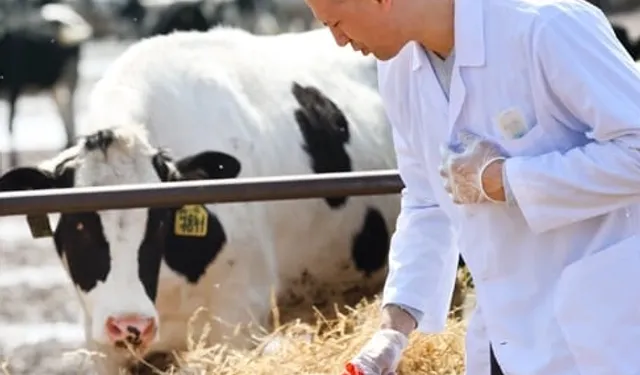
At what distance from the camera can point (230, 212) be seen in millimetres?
5703

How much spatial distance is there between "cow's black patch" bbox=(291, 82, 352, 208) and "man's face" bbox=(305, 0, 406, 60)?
380 cm

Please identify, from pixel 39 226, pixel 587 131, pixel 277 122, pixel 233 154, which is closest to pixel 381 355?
pixel 587 131

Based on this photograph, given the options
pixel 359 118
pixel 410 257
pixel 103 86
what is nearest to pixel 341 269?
pixel 359 118

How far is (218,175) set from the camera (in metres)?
5.37

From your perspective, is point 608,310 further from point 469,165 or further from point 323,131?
point 323,131

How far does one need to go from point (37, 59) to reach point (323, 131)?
658 cm

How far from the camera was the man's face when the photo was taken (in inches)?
89.3

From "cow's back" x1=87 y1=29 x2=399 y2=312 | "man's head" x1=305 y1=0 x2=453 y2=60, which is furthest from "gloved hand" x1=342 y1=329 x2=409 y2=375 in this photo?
"cow's back" x1=87 y1=29 x2=399 y2=312

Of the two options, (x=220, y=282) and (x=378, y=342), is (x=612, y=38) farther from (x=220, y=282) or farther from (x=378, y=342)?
(x=220, y=282)

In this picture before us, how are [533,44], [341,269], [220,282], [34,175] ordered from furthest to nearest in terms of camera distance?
[341,269] < [220,282] < [34,175] < [533,44]

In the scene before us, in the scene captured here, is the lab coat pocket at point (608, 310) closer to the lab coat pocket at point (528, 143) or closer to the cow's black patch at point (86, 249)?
the lab coat pocket at point (528, 143)

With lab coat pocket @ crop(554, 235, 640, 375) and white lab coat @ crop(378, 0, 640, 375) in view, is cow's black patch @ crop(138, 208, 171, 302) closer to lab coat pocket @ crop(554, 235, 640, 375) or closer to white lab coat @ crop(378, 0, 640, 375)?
white lab coat @ crop(378, 0, 640, 375)

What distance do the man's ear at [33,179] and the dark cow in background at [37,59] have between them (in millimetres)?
6903

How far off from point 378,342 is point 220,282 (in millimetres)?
3174
